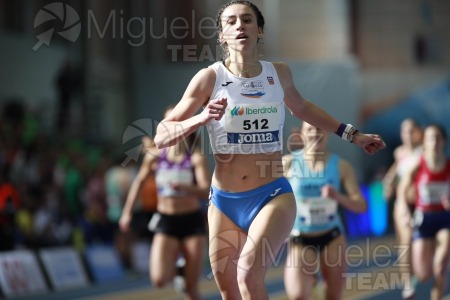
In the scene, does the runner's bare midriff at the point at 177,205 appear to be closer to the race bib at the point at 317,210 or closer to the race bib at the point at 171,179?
the race bib at the point at 171,179

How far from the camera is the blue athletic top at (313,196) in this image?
9477mm

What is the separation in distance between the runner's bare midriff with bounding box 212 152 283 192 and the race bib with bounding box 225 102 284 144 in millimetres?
124

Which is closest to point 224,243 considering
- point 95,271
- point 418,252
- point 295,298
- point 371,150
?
point 371,150

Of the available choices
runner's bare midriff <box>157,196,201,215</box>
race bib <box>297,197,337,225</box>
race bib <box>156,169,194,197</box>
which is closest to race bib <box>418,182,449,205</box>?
runner's bare midriff <box>157,196,201,215</box>

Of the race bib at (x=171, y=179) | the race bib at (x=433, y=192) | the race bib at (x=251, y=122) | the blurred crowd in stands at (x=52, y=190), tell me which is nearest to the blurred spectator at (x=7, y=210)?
the blurred crowd in stands at (x=52, y=190)

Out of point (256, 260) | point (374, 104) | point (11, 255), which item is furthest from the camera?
point (374, 104)

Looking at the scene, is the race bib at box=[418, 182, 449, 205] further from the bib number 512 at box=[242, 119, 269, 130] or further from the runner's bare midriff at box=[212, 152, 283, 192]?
the bib number 512 at box=[242, 119, 269, 130]

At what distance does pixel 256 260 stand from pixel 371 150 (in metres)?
1.22

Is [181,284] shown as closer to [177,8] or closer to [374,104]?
[177,8]

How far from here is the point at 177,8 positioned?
27.1 metres

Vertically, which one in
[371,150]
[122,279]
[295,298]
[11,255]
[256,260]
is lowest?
[122,279]

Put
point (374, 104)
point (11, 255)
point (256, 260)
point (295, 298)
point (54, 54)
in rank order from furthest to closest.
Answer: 1. point (374, 104)
2. point (54, 54)
3. point (11, 255)
4. point (295, 298)
5. point (256, 260)

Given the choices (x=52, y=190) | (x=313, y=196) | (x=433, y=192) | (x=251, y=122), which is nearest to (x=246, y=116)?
(x=251, y=122)

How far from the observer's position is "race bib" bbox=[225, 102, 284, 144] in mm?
6723
